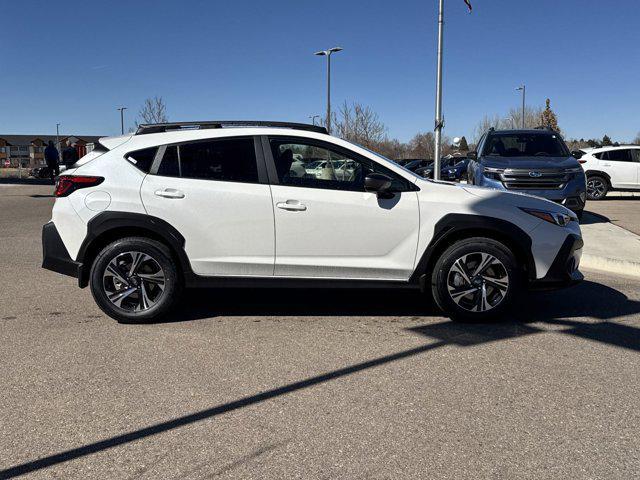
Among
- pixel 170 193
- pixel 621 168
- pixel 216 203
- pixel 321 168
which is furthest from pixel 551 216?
pixel 621 168

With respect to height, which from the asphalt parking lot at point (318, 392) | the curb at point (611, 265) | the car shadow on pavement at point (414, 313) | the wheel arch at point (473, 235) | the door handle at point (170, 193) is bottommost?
the asphalt parking lot at point (318, 392)

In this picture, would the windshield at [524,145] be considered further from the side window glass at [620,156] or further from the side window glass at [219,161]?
the side window glass at [219,161]

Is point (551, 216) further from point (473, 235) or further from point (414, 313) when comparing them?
point (414, 313)

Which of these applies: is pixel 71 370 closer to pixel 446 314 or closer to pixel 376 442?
pixel 376 442

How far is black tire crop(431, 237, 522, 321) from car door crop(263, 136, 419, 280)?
0.32 metres

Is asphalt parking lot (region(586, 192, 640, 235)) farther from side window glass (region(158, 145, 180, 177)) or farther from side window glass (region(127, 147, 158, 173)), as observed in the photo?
side window glass (region(127, 147, 158, 173))

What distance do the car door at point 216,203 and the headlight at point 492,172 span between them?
6.77 meters

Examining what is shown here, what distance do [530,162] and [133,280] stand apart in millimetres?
8227

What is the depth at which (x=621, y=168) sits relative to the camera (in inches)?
691

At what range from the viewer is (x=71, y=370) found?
13.2 feet

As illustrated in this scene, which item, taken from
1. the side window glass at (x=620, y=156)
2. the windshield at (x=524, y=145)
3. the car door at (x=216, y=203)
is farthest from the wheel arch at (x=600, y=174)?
the car door at (x=216, y=203)

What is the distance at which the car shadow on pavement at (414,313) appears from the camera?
12.6ft

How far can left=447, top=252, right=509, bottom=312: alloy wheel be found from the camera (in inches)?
199

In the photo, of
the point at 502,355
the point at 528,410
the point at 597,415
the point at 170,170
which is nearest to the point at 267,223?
the point at 170,170
